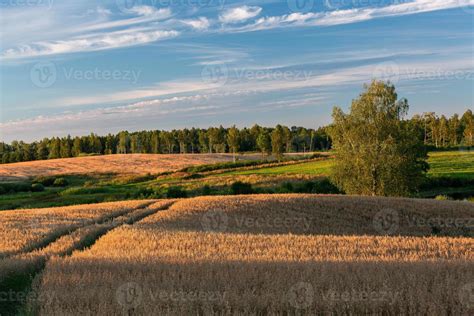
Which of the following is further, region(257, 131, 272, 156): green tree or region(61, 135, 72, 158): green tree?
region(61, 135, 72, 158): green tree

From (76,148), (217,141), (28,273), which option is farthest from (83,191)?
(76,148)

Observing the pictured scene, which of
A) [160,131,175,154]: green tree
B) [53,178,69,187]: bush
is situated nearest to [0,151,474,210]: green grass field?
[53,178,69,187]: bush

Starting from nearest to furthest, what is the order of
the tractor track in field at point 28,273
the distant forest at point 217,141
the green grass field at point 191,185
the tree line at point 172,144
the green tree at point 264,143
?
1. the tractor track in field at point 28,273
2. the green grass field at point 191,185
3. the green tree at point 264,143
4. the distant forest at point 217,141
5. the tree line at point 172,144

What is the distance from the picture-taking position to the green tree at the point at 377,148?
5566cm

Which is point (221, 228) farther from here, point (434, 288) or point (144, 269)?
point (434, 288)

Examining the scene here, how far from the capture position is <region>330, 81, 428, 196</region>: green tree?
5566cm

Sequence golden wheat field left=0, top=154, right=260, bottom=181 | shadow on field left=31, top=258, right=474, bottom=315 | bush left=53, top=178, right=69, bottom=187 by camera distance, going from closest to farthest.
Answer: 1. shadow on field left=31, top=258, right=474, bottom=315
2. bush left=53, top=178, right=69, bottom=187
3. golden wheat field left=0, top=154, right=260, bottom=181

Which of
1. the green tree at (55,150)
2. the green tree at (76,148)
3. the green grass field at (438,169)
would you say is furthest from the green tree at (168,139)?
the green grass field at (438,169)

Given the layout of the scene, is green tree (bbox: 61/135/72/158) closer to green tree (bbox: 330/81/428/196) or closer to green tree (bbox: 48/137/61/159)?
green tree (bbox: 48/137/61/159)

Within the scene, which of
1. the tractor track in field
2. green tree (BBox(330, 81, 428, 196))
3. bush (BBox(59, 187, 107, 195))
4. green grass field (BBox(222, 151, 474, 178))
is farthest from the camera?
green grass field (BBox(222, 151, 474, 178))

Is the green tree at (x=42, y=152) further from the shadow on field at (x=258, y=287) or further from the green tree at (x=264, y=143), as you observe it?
the shadow on field at (x=258, y=287)

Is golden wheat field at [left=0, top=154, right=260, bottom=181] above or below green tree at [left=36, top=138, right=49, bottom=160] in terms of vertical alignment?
below

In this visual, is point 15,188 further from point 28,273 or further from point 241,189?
point 28,273

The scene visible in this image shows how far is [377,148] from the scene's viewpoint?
56.4 meters
